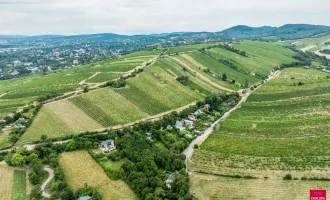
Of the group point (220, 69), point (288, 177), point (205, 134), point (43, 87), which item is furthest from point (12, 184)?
point (220, 69)

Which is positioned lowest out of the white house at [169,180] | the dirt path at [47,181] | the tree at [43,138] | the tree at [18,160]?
the dirt path at [47,181]

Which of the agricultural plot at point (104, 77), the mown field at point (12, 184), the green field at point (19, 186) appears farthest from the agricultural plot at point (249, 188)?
the agricultural plot at point (104, 77)

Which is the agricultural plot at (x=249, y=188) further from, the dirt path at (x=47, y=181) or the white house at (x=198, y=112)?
the white house at (x=198, y=112)

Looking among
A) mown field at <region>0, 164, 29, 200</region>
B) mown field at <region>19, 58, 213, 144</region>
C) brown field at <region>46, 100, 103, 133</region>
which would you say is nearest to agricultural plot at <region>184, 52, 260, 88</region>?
mown field at <region>19, 58, 213, 144</region>

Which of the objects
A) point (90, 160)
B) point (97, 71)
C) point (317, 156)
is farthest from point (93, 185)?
point (97, 71)

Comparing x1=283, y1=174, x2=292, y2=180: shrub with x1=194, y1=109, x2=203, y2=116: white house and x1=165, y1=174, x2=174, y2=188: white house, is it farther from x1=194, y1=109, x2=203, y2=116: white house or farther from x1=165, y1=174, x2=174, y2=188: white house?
x1=194, y1=109, x2=203, y2=116: white house

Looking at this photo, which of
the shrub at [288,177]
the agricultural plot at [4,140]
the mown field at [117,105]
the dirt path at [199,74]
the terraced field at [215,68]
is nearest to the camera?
the shrub at [288,177]
